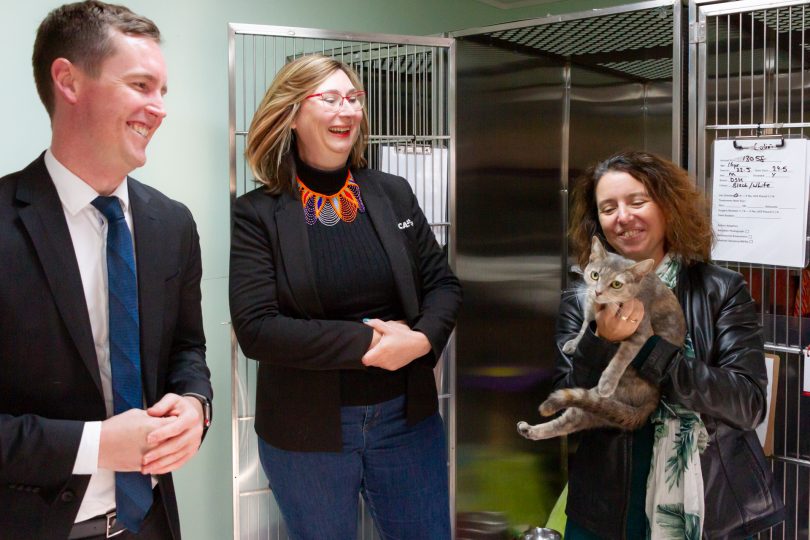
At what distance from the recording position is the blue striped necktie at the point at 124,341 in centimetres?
124

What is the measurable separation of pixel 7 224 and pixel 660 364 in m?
1.22

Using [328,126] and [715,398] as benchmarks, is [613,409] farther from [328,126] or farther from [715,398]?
[328,126]

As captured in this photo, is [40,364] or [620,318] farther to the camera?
[620,318]

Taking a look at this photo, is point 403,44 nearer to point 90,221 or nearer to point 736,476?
point 90,221

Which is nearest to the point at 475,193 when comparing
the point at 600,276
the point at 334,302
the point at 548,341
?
the point at 548,341

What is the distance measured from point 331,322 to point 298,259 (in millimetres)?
176

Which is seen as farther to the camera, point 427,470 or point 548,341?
point 548,341

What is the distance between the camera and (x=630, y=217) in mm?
1631

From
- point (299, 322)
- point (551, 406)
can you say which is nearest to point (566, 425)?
point (551, 406)

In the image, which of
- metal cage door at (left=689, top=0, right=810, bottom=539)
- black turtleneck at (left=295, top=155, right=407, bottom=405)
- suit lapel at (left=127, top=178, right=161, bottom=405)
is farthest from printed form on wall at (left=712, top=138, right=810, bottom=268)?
suit lapel at (left=127, top=178, right=161, bottom=405)

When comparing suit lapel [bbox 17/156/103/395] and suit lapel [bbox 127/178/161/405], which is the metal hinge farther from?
suit lapel [bbox 17/156/103/395]

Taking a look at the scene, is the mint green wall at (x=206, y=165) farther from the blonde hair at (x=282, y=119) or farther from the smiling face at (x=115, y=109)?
the smiling face at (x=115, y=109)

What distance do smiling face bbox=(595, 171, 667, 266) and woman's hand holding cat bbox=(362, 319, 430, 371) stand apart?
0.50 metres

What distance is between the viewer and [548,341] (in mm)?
3023
